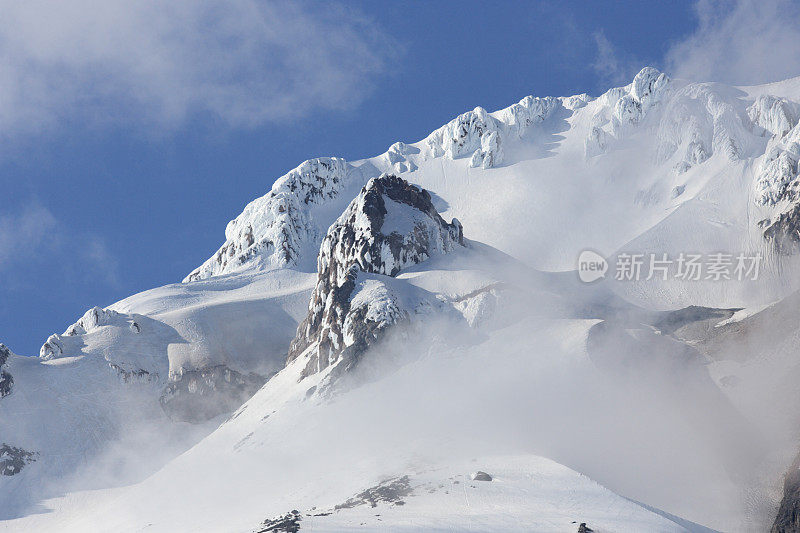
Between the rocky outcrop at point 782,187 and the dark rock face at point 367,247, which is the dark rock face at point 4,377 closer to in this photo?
the dark rock face at point 367,247

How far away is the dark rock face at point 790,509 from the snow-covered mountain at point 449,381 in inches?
109

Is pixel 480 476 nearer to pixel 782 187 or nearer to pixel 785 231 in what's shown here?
pixel 785 231

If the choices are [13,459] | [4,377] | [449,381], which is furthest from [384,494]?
[4,377]

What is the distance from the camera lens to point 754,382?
3996 inches

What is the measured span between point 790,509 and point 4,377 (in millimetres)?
120929

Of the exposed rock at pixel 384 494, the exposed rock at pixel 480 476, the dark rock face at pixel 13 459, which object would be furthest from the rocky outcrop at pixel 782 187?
the dark rock face at pixel 13 459

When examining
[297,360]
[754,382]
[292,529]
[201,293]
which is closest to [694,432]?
[754,382]

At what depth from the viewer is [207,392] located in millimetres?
143625

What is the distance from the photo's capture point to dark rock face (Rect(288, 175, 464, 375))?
130m

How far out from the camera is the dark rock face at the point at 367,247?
425 feet

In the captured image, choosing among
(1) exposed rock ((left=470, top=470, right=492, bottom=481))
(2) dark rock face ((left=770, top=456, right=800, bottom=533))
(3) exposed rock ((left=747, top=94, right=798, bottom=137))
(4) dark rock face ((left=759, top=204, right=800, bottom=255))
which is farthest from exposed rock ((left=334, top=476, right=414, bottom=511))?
(3) exposed rock ((left=747, top=94, right=798, bottom=137))

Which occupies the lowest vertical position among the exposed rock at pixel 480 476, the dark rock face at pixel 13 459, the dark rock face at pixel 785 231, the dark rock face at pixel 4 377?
the dark rock face at pixel 13 459

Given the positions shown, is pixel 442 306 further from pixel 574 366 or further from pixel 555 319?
pixel 574 366

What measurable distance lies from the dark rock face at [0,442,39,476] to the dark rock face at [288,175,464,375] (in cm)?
4362
